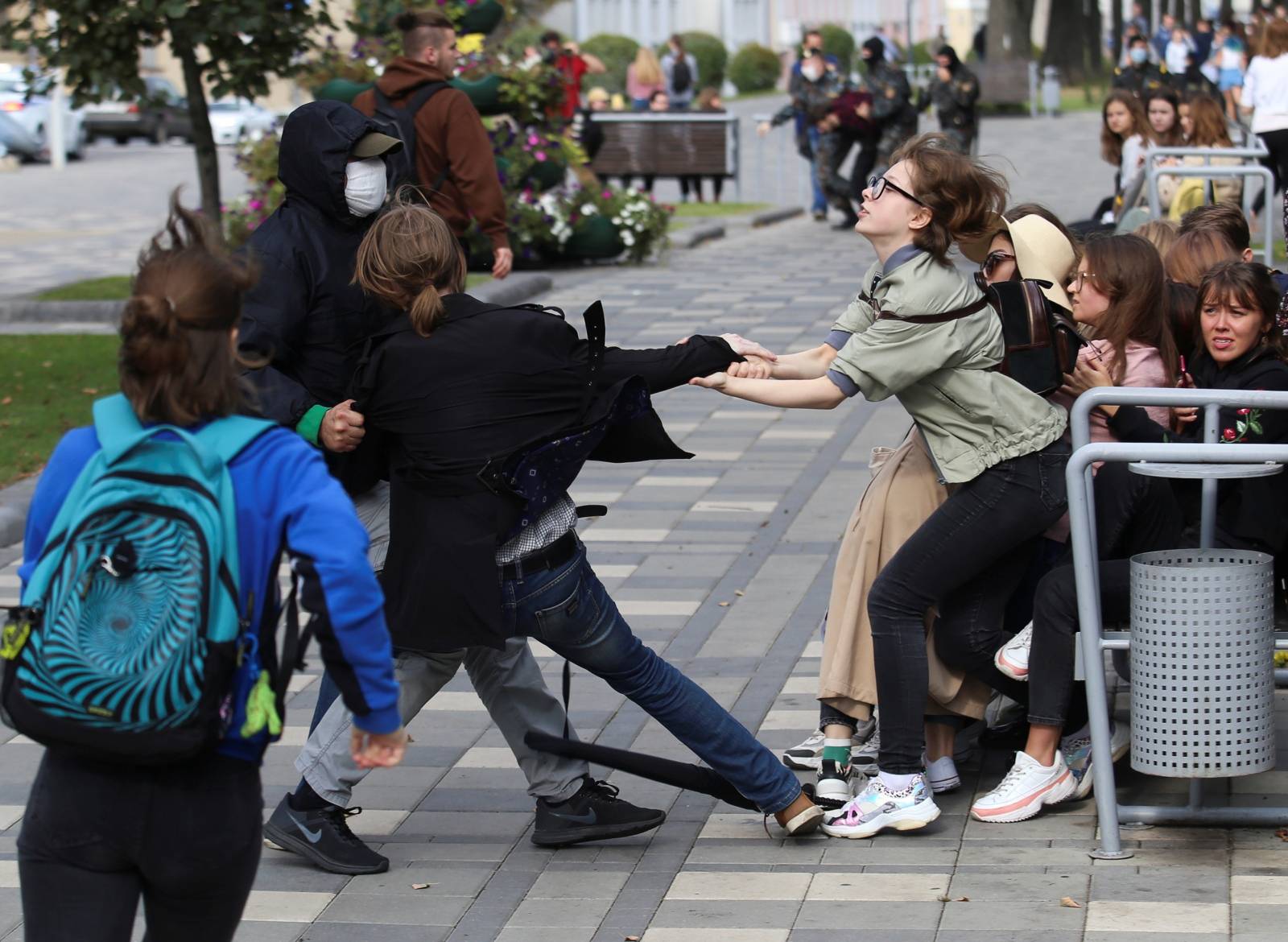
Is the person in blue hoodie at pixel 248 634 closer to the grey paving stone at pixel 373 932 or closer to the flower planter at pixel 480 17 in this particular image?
the grey paving stone at pixel 373 932

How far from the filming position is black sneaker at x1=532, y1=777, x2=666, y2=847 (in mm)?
4789

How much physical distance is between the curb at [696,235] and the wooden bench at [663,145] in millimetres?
1830

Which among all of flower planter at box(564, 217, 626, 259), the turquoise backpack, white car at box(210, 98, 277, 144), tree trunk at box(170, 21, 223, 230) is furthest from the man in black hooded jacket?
white car at box(210, 98, 277, 144)

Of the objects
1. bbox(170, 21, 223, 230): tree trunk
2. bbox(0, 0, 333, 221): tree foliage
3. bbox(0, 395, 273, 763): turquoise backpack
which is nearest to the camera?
bbox(0, 395, 273, 763): turquoise backpack

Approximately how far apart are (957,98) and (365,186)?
16.7 metres

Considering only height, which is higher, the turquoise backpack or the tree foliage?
the tree foliage

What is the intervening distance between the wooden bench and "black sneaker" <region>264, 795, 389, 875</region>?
58.7 feet

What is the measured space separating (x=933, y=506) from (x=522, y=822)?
1293 mm

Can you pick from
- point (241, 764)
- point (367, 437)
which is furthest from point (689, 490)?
point (241, 764)

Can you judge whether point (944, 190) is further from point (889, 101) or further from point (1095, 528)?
point (889, 101)

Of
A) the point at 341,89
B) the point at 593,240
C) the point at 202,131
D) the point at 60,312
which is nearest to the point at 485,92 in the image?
the point at 341,89

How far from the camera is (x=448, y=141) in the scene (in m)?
9.80

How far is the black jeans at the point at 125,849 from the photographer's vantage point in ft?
9.86

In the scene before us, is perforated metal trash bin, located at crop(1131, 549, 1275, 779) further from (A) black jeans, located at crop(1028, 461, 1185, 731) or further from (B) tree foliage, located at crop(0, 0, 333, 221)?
(B) tree foliage, located at crop(0, 0, 333, 221)
